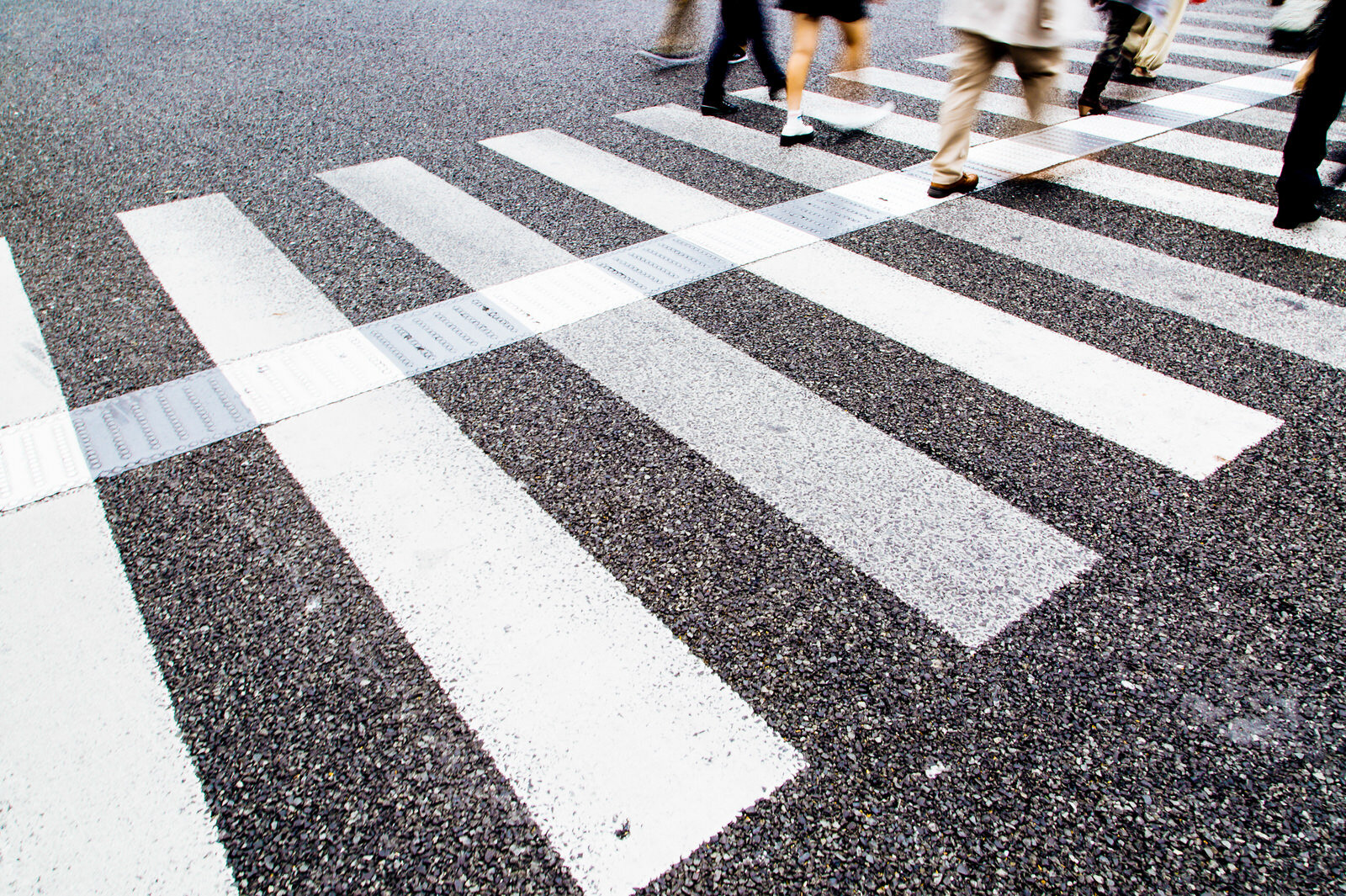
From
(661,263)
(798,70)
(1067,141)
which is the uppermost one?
(798,70)

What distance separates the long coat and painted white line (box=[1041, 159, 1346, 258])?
0.92 m

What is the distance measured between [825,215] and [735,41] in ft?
7.60

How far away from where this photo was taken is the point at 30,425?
9.86 ft

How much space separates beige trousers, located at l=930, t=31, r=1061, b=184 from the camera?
4.50m

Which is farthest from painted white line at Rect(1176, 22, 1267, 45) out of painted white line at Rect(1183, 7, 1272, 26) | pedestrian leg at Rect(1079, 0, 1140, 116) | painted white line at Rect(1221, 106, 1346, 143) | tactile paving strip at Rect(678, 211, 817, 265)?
tactile paving strip at Rect(678, 211, 817, 265)

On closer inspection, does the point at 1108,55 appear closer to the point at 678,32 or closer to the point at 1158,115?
the point at 1158,115

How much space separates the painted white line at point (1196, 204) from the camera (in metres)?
4.21

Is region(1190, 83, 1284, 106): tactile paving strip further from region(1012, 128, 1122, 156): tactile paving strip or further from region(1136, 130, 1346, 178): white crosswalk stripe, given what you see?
region(1012, 128, 1122, 156): tactile paving strip

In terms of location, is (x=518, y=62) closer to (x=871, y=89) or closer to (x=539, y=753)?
(x=871, y=89)

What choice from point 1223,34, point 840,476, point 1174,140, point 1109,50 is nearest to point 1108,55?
point 1109,50

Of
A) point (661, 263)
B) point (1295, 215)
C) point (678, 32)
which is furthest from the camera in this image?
point (678, 32)

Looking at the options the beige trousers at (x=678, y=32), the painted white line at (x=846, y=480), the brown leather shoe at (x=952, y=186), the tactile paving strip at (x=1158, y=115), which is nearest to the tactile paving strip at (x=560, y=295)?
the painted white line at (x=846, y=480)

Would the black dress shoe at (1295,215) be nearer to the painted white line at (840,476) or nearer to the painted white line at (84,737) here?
the painted white line at (840,476)

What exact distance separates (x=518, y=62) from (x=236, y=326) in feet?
17.2
